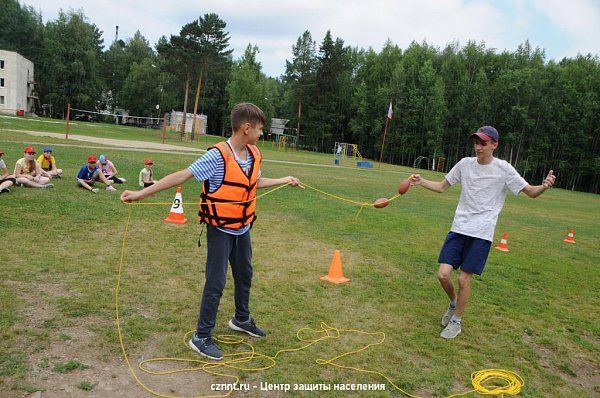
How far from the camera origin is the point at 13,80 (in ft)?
208

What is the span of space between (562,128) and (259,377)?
59.9 meters

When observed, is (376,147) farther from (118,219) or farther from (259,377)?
(259,377)

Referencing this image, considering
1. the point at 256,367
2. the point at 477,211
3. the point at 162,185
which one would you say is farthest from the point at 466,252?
the point at 162,185

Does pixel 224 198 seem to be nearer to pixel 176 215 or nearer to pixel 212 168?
pixel 212 168

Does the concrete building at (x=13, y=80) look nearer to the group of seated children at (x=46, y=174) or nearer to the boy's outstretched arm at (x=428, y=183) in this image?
the group of seated children at (x=46, y=174)

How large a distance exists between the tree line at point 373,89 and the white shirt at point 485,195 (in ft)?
152

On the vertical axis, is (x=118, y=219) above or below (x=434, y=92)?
below

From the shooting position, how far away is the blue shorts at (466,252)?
197 inches

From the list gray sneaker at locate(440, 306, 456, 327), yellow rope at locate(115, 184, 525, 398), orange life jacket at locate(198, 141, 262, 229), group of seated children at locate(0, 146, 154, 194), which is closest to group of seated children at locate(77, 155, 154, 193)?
group of seated children at locate(0, 146, 154, 194)

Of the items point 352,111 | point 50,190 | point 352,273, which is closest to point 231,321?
point 352,273

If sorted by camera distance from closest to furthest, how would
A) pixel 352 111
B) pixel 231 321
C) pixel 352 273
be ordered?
1. pixel 231 321
2. pixel 352 273
3. pixel 352 111

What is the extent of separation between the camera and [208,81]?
7606 cm

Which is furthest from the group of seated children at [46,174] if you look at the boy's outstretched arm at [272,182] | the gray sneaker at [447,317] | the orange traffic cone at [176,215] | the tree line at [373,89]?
the tree line at [373,89]

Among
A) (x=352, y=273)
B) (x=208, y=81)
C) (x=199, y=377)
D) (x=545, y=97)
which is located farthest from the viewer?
(x=208, y=81)
